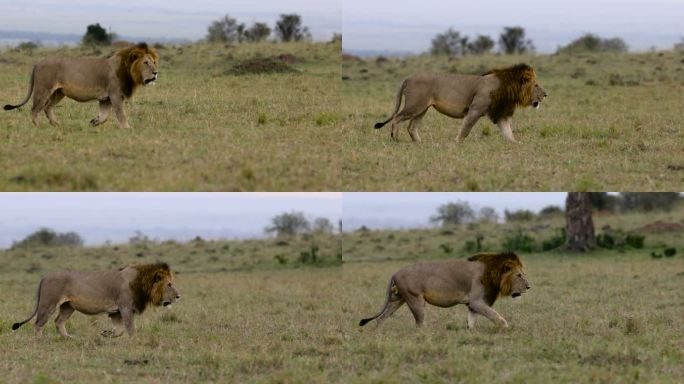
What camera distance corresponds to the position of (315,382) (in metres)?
8.84

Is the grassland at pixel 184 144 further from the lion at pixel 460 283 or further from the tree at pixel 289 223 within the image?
the tree at pixel 289 223

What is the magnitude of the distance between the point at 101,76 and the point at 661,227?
58.6 ft

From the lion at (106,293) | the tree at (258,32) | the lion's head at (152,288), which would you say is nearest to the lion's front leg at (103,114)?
the lion at (106,293)

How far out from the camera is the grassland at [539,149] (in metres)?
13.5

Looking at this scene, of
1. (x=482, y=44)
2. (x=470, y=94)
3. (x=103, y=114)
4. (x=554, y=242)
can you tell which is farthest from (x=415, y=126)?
(x=482, y=44)

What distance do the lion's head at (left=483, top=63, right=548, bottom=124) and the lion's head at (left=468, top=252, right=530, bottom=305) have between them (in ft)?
12.3

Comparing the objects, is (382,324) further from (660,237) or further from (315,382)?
(660,237)

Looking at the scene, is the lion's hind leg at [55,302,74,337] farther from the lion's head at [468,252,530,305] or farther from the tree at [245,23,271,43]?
the tree at [245,23,271,43]

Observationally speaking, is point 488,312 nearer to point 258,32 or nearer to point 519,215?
point 519,215

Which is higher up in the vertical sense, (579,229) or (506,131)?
(506,131)

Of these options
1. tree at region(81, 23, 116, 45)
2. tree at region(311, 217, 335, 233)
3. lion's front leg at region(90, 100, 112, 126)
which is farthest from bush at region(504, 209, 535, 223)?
lion's front leg at region(90, 100, 112, 126)

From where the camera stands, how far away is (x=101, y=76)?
15.0 m

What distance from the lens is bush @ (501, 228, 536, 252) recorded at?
26553 mm

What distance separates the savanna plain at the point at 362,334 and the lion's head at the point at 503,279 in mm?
444
